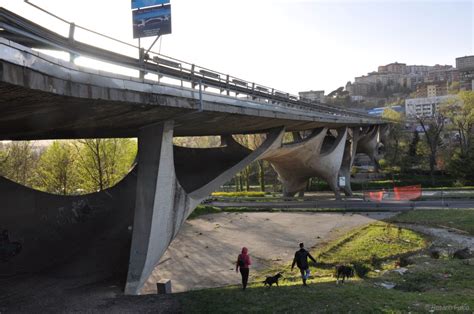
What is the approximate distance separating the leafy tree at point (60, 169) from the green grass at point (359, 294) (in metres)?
28.6

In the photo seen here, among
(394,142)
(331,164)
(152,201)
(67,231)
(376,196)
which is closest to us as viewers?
(152,201)

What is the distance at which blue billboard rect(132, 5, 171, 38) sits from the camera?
1238 centimetres

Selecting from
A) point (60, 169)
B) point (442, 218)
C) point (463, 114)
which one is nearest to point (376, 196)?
point (442, 218)

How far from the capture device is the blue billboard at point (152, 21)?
488 inches

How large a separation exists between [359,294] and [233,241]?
12975 millimetres

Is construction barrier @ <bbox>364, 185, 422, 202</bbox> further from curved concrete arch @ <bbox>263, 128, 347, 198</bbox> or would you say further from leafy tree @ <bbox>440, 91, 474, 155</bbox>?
leafy tree @ <bbox>440, 91, 474, 155</bbox>

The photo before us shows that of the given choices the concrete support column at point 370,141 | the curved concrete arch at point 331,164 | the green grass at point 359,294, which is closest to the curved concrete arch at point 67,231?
the green grass at point 359,294

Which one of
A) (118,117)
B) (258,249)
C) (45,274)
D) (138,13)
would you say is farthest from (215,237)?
(138,13)

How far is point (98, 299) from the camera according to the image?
1139 cm

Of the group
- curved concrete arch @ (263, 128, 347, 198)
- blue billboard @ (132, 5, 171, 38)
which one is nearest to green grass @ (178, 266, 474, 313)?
blue billboard @ (132, 5, 171, 38)

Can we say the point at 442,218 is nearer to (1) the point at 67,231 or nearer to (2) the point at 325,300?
(2) the point at 325,300

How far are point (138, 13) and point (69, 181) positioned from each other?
30.2m

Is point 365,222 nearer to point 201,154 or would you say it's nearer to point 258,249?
point 258,249

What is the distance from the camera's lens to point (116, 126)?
1491 cm
